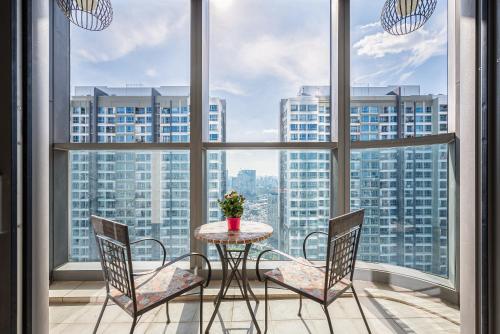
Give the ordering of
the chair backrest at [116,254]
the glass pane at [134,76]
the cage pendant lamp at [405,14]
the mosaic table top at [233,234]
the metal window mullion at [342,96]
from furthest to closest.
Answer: the glass pane at [134,76], the metal window mullion at [342,96], the cage pendant lamp at [405,14], the mosaic table top at [233,234], the chair backrest at [116,254]

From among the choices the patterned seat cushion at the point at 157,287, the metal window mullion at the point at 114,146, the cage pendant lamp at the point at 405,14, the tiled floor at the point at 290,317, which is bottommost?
the tiled floor at the point at 290,317

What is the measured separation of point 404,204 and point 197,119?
2.30 metres

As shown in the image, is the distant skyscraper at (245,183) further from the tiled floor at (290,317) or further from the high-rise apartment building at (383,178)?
Answer: the tiled floor at (290,317)

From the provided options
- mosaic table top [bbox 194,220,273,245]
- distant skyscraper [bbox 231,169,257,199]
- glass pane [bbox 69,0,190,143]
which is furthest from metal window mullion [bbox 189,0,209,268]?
mosaic table top [bbox 194,220,273,245]

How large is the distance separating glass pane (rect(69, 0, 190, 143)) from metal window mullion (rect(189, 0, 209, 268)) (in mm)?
135

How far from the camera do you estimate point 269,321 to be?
82.0 inches

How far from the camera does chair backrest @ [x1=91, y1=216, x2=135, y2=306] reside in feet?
4.86

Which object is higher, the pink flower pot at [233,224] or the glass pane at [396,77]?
the glass pane at [396,77]

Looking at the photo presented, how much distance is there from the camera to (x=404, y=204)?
2.56m

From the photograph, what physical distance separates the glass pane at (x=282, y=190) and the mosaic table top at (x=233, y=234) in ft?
1.97

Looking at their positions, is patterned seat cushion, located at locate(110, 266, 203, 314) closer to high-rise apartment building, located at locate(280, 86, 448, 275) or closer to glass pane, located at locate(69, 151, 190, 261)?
glass pane, located at locate(69, 151, 190, 261)

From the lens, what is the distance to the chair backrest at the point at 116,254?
1481mm

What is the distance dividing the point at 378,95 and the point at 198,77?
6.21 feet

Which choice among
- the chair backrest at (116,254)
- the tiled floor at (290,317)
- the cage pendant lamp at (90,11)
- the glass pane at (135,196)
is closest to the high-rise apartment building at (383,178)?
the tiled floor at (290,317)
